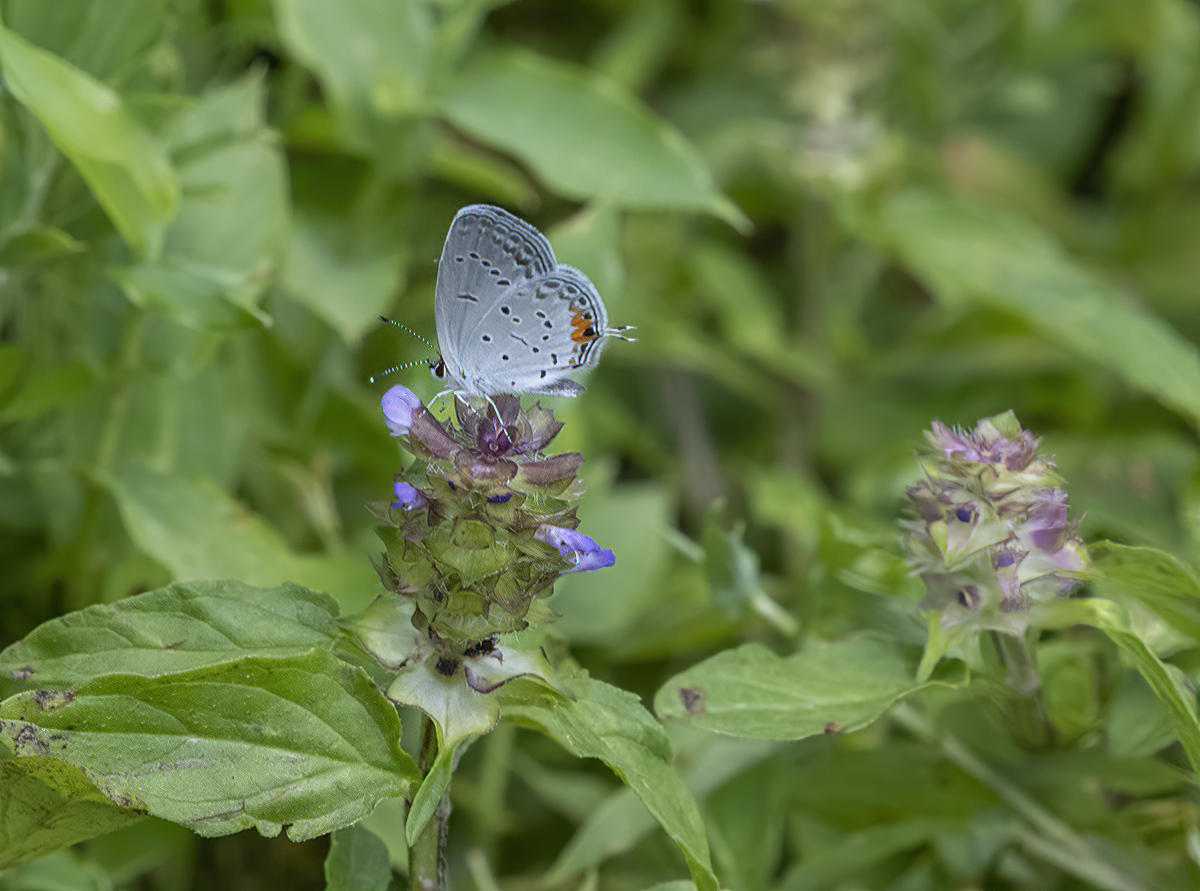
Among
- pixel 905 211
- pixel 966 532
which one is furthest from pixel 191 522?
pixel 905 211

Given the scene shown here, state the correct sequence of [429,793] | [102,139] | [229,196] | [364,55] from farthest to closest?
[364,55] → [229,196] → [102,139] → [429,793]

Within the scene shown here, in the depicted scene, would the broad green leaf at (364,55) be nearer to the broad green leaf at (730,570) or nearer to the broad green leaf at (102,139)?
the broad green leaf at (102,139)

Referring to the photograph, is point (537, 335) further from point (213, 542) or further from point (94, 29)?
point (94, 29)

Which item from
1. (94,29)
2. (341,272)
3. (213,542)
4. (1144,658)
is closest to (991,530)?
(1144,658)

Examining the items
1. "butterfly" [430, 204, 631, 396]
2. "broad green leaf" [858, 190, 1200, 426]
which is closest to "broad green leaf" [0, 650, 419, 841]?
"butterfly" [430, 204, 631, 396]

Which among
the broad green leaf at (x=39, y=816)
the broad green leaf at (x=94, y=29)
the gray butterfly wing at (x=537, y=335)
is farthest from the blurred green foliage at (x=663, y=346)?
the gray butterfly wing at (x=537, y=335)

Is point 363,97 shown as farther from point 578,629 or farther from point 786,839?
point 786,839
